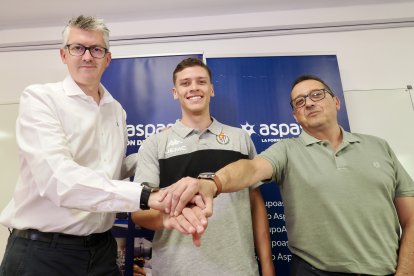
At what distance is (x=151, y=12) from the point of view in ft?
9.32

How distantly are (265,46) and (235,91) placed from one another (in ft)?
2.39

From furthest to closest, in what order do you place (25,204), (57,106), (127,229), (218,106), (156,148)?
(218,106) < (127,229) < (156,148) < (57,106) < (25,204)

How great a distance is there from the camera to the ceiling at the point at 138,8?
8.89 ft

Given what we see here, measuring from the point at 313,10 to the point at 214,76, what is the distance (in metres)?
1.33

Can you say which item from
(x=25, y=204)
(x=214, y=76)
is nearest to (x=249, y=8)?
(x=214, y=76)

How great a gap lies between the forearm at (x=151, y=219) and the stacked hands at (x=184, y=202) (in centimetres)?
9

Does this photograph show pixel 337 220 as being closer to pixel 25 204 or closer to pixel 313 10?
pixel 25 204

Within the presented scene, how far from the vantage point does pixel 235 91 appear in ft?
7.92

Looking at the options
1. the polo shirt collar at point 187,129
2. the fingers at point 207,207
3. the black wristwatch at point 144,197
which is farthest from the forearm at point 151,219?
the polo shirt collar at point 187,129

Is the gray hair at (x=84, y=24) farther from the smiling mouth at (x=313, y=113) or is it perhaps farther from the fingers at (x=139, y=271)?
the fingers at (x=139, y=271)

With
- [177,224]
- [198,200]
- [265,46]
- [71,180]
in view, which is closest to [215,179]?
[198,200]

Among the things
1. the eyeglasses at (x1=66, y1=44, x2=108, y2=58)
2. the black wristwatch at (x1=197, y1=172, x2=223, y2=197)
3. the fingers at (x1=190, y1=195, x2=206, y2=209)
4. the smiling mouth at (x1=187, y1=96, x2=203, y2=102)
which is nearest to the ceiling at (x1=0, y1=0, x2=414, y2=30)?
the eyeglasses at (x1=66, y1=44, x2=108, y2=58)

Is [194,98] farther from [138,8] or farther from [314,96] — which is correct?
[138,8]

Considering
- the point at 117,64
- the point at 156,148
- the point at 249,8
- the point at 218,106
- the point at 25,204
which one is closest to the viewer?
the point at 25,204
